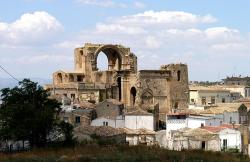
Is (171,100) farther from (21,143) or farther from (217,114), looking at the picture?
(21,143)

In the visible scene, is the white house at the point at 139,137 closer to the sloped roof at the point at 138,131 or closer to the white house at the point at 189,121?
the sloped roof at the point at 138,131

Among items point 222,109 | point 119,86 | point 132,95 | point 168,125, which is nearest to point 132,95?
point 132,95

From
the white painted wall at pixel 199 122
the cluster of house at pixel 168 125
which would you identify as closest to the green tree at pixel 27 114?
the cluster of house at pixel 168 125

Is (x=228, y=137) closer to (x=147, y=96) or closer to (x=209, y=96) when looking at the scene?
(x=147, y=96)

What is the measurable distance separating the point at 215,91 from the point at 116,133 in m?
32.1

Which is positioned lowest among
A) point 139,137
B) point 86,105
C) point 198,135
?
point 139,137

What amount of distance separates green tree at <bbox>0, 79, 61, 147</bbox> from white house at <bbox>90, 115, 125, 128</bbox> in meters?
13.5

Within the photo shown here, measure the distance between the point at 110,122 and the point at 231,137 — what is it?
521 inches

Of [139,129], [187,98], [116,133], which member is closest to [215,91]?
[187,98]

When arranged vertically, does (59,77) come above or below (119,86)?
above

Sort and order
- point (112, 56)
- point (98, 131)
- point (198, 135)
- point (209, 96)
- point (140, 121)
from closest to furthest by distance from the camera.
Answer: point (198, 135) < point (98, 131) < point (140, 121) < point (112, 56) < point (209, 96)

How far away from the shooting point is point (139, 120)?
52.7 m

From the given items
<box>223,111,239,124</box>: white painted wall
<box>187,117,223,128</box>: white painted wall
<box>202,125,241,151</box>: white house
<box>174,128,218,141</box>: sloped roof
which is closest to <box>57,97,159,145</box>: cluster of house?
<box>187,117,223,128</box>: white painted wall

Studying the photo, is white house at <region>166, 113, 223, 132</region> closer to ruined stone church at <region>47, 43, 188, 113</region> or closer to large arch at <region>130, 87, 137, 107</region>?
ruined stone church at <region>47, 43, 188, 113</region>
